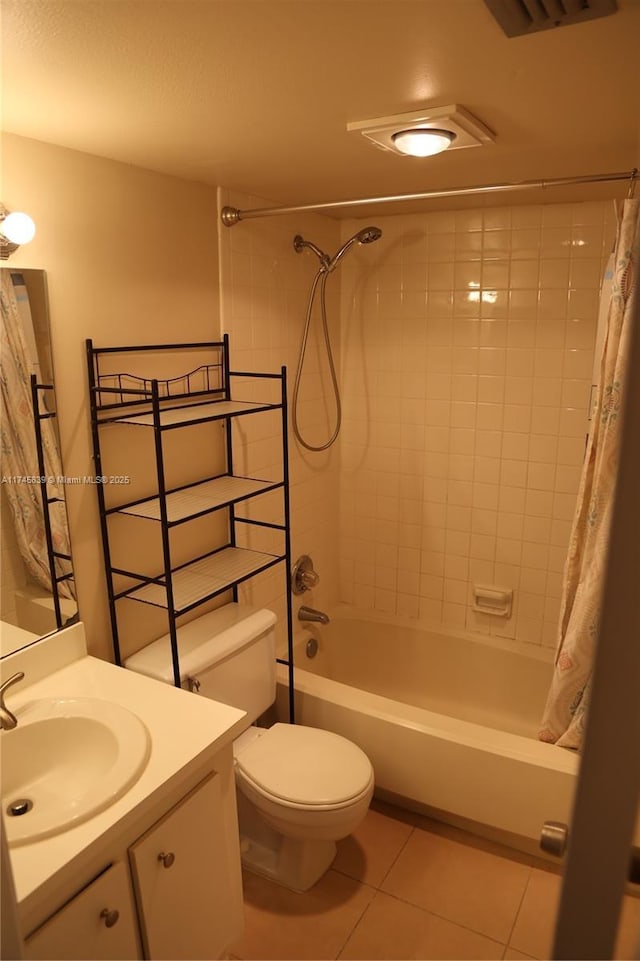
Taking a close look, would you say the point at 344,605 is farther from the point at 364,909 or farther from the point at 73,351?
the point at 73,351

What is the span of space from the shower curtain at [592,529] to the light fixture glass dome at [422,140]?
58 cm

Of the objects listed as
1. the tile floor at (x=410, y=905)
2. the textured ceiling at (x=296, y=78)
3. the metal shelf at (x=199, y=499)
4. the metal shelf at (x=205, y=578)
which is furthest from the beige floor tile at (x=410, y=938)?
the textured ceiling at (x=296, y=78)

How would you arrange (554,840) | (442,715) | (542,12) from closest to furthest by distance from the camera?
1. (554,840)
2. (542,12)
3. (442,715)

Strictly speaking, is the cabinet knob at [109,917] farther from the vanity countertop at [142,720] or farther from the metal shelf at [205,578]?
the metal shelf at [205,578]

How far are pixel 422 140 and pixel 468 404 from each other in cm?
148

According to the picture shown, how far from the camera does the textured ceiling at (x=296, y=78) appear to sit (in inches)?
39.3

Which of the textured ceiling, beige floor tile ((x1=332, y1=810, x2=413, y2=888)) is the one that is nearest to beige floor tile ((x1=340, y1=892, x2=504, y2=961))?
beige floor tile ((x1=332, y1=810, x2=413, y2=888))

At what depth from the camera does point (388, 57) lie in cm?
114

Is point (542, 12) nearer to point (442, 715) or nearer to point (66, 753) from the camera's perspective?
point (66, 753)

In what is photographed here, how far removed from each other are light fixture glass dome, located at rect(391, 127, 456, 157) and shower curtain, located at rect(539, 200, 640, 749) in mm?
581

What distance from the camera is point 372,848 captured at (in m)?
2.24

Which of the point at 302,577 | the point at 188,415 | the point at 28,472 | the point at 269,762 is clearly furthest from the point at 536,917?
the point at 28,472

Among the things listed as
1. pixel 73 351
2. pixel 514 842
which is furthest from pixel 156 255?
pixel 514 842

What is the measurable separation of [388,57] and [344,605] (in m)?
2.60
